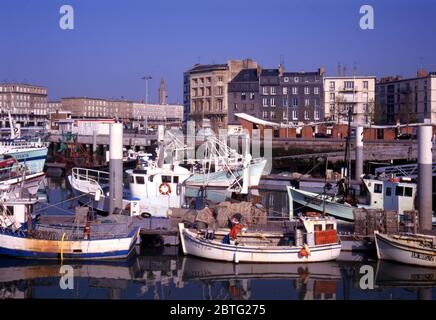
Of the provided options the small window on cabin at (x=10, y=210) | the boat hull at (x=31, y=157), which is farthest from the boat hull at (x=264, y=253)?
the boat hull at (x=31, y=157)

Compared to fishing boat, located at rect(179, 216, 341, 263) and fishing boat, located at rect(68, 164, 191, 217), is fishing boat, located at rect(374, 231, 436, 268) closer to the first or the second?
fishing boat, located at rect(179, 216, 341, 263)

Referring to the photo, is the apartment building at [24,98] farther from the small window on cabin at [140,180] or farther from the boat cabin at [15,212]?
the boat cabin at [15,212]

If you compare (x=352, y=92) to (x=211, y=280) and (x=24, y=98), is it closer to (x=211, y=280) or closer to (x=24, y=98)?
(x=211, y=280)

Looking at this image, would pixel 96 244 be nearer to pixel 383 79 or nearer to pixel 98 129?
pixel 98 129

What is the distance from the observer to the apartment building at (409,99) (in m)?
63.5

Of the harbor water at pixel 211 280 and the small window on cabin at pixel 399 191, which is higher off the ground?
the small window on cabin at pixel 399 191

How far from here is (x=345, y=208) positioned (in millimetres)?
22031

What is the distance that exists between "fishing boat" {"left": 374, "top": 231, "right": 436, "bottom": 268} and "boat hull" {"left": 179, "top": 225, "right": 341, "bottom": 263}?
50.0 inches

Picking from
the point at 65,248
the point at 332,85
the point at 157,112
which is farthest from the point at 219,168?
the point at 157,112

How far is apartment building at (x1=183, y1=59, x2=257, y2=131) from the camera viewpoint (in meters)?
73.7

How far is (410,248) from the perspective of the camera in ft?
56.2

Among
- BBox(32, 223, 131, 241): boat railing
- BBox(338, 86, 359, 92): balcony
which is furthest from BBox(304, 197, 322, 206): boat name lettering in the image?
BBox(338, 86, 359, 92): balcony
